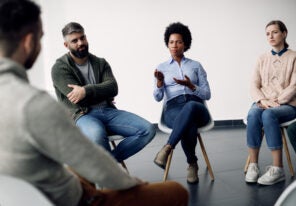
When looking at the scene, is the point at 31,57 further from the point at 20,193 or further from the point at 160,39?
the point at 160,39

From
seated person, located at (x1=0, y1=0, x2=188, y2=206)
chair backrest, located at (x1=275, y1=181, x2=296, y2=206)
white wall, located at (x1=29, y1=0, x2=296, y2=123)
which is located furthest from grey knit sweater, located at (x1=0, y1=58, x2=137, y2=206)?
white wall, located at (x1=29, y1=0, x2=296, y2=123)

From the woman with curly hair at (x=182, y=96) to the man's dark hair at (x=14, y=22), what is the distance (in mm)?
1650

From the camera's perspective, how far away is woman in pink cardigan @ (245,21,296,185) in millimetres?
2387

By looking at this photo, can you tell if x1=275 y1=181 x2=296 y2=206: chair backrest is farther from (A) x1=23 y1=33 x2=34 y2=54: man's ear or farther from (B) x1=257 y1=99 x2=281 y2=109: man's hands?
(B) x1=257 y1=99 x2=281 y2=109: man's hands

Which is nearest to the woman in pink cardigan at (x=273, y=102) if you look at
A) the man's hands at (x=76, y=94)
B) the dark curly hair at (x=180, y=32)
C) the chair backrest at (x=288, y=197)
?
the dark curly hair at (x=180, y=32)

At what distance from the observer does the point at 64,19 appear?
13.3 ft

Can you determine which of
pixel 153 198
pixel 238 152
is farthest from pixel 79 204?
pixel 238 152

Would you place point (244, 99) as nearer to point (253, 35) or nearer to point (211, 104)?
point (211, 104)

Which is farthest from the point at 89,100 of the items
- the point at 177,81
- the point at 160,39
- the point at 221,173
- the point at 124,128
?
the point at 160,39

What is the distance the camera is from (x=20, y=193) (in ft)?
2.55

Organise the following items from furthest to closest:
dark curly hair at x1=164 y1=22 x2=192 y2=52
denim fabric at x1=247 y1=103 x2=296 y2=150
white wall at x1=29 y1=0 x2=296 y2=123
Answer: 1. white wall at x1=29 y1=0 x2=296 y2=123
2. dark curly hair at x1=164 y1=22 x2=192 y2=52
3. denim fabric at x1=247 y1=103 x2=296 y2=150

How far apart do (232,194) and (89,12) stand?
308 cm

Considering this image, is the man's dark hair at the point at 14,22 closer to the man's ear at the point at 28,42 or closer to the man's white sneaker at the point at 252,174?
the man's ear at the point at 28,42

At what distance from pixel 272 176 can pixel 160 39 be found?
8.86 feet
